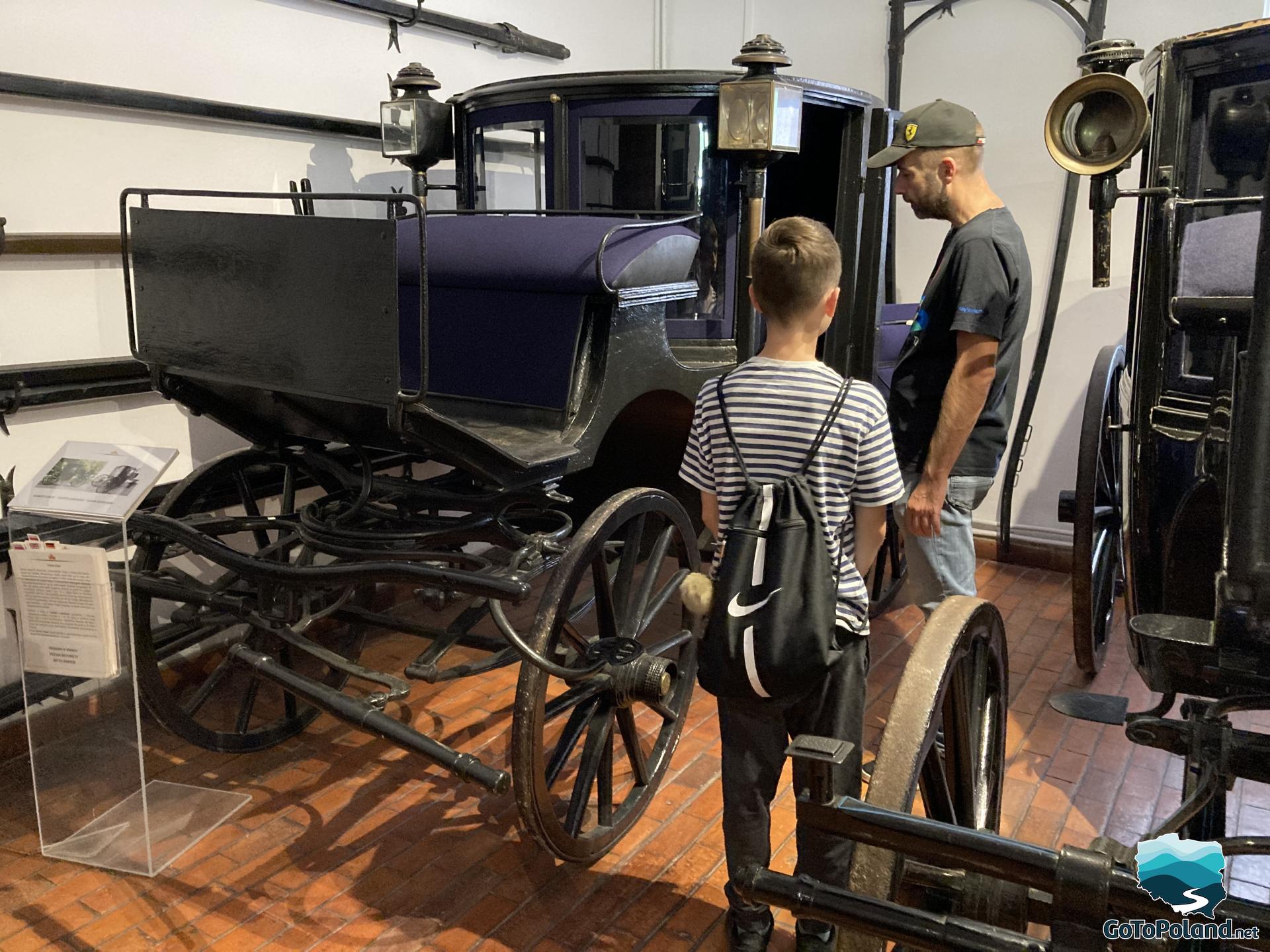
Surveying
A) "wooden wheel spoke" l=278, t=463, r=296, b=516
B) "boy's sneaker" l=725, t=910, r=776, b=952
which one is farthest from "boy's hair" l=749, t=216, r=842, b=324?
"wooden wheel spoke" l=278, t=463, r=296, b=516

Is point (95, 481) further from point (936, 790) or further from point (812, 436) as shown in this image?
point (936, 790)

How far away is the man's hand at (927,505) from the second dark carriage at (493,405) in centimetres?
62

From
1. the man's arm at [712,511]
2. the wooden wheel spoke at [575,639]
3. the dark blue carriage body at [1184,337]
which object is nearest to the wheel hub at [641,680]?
the wooden wheel spoke at [575,639]

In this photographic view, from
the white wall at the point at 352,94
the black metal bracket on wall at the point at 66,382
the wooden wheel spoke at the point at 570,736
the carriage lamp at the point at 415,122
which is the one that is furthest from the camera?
the carriage lamp at the point at 415,122

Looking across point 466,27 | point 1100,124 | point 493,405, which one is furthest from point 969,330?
point 466,27

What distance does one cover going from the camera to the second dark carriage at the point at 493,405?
7.55 ft

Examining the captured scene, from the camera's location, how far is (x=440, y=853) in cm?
267

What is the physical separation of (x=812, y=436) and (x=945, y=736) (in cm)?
59

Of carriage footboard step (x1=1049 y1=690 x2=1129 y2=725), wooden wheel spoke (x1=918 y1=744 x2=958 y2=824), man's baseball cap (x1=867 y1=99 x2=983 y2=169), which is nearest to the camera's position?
wooden wheel spoke (x1=918 y1=744 x2=958 y2=824)

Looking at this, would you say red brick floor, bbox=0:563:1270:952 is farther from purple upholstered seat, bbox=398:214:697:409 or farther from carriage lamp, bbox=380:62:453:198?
carriage lamp, bbox=380:62:453:198

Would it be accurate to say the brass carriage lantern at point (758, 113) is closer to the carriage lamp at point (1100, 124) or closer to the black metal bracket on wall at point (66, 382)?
the carriage lamp at point (1100, 124)

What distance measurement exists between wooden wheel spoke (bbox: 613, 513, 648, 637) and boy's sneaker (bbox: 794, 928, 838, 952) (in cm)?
103

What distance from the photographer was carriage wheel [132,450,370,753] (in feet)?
9.23

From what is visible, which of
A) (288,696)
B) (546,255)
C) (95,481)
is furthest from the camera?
(288,696)
